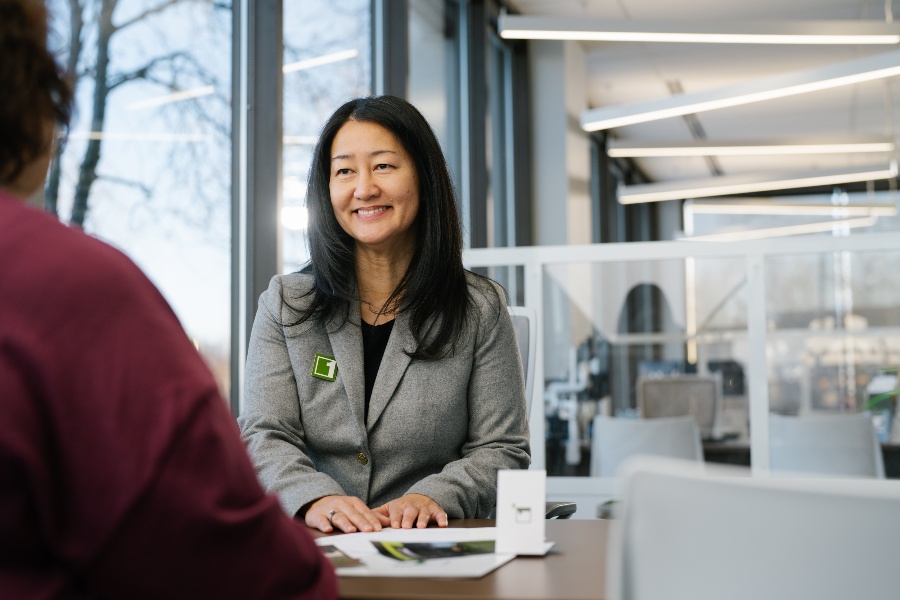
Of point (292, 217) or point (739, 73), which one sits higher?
point (739, 73)

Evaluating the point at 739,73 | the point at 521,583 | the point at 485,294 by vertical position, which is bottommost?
the point at 521,583

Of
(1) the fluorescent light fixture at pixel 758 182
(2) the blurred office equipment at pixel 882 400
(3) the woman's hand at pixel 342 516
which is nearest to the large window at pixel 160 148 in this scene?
(3) the woman's hand at pixel 342 516

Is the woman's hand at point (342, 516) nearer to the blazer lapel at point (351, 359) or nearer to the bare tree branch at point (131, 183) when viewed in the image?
the blazer lapel at point (351, 359)

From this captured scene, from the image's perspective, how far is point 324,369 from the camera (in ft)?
5.88

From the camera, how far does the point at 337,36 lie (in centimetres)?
420

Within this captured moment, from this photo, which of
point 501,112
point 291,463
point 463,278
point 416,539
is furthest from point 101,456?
point 501,112

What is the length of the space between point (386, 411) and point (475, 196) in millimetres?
4659

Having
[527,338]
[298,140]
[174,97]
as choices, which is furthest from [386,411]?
[298,140]

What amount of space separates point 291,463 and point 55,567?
3.26ft

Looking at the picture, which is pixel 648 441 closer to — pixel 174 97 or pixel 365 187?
pixel 174 97

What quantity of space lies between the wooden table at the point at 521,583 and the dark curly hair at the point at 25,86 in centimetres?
52

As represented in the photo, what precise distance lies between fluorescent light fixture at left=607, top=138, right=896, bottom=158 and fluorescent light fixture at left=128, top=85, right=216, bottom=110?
4.39 metres

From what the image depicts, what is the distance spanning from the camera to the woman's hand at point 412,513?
1.47 meters

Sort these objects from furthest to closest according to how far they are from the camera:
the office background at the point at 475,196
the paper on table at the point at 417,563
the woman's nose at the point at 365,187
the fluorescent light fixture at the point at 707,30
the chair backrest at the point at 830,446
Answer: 1. the fluorescent light fixture at the point at 707,30
2. the chair backrest at the point at 830,446
3. the office background at the point at 475,196
4. the woman's nose at the point at 365,187
5. the paper on table at the point at 417,563
